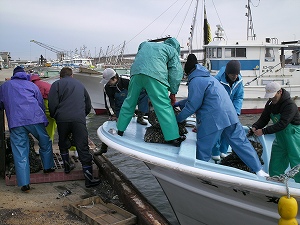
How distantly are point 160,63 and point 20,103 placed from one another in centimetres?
219

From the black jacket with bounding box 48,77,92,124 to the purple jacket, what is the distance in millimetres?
223

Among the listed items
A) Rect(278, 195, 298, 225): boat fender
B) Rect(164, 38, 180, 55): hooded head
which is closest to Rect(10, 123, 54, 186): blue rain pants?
Rect(164, 38, 180, 55): hooded head

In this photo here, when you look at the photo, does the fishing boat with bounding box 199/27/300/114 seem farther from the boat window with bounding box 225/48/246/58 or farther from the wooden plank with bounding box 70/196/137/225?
the wooden plank with bounding box 70/196/137/225

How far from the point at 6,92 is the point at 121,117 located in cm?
183

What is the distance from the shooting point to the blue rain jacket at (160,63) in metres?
Answer: 4.06

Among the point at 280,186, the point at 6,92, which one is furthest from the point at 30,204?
the point at 280,186

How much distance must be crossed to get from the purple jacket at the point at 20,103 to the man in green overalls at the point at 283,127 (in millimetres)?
3070

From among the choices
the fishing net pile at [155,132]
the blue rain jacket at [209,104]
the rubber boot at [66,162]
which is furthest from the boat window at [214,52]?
the blue rain jacket at [209,104]

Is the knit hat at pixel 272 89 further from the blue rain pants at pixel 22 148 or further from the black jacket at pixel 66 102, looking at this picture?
the blue rain pants at pixel 22 148

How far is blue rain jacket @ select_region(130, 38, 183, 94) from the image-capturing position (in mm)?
4059

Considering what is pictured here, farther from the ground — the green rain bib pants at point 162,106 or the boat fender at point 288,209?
the green rain bib pants at point 162,106

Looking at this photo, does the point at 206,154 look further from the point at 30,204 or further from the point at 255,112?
the point at 255,112

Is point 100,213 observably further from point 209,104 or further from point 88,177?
point 209,104

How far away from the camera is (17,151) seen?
495 centimetres
